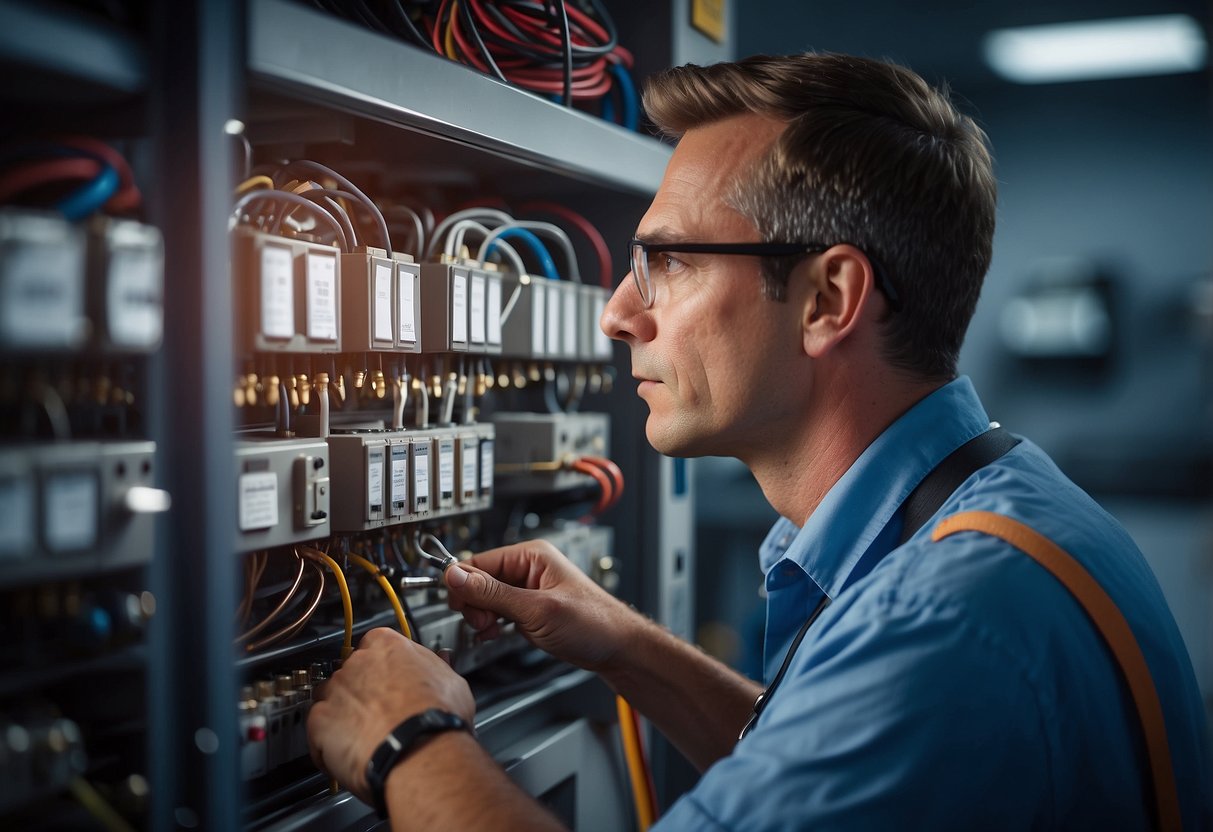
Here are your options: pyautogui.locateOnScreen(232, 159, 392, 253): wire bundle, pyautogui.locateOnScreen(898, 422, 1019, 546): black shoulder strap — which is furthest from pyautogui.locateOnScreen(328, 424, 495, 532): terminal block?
pyautogui.locateOnScreen(898, 422, 1019, 546): black shoulder strap

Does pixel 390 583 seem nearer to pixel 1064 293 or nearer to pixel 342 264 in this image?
pixel 342 264

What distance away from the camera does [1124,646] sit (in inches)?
34.1

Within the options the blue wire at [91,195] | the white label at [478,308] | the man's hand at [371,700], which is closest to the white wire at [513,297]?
the white label at [478,308]

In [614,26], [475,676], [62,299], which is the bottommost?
[475,676]

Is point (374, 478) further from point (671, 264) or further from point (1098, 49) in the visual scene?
point (1098, 49)

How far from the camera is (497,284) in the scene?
1367 mm

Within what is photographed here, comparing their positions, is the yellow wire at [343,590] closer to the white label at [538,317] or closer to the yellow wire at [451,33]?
the white label at [538,317]

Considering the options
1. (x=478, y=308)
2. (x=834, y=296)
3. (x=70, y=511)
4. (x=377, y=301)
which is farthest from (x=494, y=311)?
(x=70, y=511)

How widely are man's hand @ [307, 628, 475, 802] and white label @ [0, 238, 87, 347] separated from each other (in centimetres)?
→ 41

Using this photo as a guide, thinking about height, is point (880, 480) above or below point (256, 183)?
below

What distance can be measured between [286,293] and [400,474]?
0.30 meters

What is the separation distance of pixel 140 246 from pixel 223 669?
34 centimetres

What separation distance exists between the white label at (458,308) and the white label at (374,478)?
0.19 metres

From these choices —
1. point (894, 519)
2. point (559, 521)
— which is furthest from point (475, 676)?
point (894, 519)
